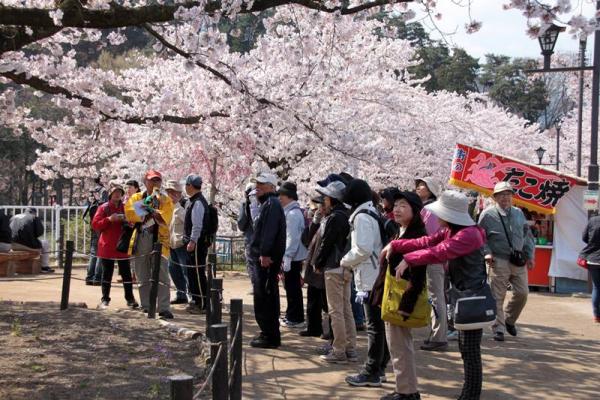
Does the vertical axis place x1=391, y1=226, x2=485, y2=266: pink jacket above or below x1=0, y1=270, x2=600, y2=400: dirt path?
above

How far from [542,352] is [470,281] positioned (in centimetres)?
302

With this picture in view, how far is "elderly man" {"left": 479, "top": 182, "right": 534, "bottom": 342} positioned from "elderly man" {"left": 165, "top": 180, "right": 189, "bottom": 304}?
4152 mm

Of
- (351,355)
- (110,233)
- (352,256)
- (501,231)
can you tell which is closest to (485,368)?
(351,355)

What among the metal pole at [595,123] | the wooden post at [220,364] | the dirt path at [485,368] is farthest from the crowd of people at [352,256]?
the metal pole at [595,123]

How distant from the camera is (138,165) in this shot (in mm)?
19266

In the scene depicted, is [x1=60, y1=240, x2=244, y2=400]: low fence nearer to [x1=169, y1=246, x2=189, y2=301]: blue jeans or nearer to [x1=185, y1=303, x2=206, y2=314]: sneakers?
[x1=185, y1=303, x2=206, y2=314]: sneakers

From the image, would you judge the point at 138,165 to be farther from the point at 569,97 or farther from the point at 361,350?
the point at 569,97

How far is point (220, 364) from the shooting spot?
3.66 metres

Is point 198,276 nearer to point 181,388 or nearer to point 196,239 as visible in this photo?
point 196,239

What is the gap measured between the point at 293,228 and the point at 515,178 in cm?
716

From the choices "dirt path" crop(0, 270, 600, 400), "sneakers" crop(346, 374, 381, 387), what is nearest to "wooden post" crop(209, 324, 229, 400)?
"dirt path" crop(0, 270, 600, 400)

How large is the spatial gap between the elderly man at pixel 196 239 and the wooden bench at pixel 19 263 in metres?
5.46

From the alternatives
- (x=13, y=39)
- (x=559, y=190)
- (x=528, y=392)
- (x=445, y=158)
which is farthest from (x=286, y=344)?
(x=445, y=158)

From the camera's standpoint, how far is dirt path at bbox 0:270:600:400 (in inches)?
228
